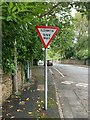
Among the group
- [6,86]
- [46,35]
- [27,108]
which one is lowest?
[27,108]

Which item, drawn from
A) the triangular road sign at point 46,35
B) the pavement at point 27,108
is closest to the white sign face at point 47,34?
the triangular road sign at point 46,35

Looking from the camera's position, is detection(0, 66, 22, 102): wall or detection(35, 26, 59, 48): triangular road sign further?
detection(0, 66, 22, 102): wall

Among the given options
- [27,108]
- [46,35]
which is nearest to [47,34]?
[46,35]

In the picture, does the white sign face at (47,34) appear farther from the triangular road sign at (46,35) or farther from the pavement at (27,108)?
the pavement at (27,108)

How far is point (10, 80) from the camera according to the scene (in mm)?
10336

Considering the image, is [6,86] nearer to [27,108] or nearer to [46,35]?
[27,108]

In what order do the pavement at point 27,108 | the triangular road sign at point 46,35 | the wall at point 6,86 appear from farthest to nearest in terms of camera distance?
the wall at point 6,86
the triangular road sign at point 46,35
the pavement at point 27,108

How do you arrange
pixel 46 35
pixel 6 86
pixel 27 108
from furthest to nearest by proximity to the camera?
pixel 6 86 < pixel 46 35 < pixel 27 108

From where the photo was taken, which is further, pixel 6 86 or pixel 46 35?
pixel 6 86

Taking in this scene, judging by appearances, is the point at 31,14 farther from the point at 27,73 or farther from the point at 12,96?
the point at 27,73

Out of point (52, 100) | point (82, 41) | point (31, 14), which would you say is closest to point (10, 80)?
point (52, 100)

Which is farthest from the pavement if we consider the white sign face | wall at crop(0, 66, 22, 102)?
the white sign face

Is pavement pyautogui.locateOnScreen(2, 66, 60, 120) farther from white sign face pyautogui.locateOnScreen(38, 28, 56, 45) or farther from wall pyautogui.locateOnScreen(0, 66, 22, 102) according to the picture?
white sign face pyautogui.locateOnScreen(38, 28, 56, 45)

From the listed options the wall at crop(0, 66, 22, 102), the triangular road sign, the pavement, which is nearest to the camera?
the pavement
